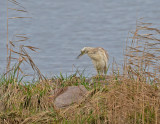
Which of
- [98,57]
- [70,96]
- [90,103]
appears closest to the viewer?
[90,103]

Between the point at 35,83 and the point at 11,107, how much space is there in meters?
1.15

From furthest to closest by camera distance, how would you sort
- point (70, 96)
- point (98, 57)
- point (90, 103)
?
point (98, 57) → point (70, 96) → point (90, 103)

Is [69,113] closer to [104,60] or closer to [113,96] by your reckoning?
[113,96]

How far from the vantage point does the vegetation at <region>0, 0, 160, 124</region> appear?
255 inches

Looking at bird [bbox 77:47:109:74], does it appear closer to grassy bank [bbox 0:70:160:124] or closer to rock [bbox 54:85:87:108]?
grassy bank [bbox 0:70:160:124]

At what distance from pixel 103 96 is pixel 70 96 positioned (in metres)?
0.72

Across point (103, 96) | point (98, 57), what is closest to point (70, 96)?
point (103, 96)

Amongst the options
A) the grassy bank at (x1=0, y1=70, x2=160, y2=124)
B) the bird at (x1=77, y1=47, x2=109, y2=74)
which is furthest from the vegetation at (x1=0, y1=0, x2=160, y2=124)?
the bird at (x1=77, y1=47, x2=109, y2=74)

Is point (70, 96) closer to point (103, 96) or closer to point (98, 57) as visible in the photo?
point (103, 96)

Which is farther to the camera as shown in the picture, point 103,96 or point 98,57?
point 98,57

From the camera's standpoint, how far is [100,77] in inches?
343

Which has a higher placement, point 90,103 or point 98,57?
point 98,57

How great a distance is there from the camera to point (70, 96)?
779 cm

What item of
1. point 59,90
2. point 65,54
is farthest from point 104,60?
point 65,54
